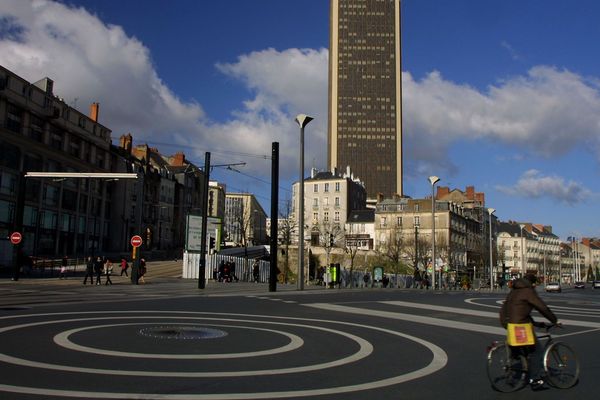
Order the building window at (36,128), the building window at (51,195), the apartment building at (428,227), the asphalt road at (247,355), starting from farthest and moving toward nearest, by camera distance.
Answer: the apartment building at (428,227) < the building window at (51,195) < the building window at (36,128) < the asphalt road at (247,355)

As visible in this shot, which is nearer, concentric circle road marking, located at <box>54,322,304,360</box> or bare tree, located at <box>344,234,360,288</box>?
concentric circle road marking, located at <box>54,322,304,360</box>

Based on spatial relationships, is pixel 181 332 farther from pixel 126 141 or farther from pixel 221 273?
pixel 126 141

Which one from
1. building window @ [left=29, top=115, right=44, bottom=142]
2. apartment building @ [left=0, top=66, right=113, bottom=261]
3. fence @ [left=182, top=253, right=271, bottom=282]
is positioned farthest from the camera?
building window @ [left=29, top=115, right=44, bottom=142]

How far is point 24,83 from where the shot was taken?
62.7 meters

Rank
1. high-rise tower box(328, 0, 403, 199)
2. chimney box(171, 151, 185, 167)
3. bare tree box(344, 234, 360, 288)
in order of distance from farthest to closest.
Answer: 1. high-rise tower box(328, 0, 403, 199)
2. chimney box(171, 151, 185, 167)
3. bare tree box(344, 234, 360, 288)

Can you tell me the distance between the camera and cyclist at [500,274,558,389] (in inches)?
290

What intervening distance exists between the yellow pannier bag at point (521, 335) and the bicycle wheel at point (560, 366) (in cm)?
37

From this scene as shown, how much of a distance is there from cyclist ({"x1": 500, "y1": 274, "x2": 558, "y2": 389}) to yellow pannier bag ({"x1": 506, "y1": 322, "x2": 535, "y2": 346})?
70mm

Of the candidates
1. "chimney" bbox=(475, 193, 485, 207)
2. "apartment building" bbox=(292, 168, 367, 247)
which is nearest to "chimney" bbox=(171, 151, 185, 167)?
"apartment building" bbox=(292, 168, 367, 247)

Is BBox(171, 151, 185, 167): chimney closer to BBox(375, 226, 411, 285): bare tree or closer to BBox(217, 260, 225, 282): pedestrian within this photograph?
BBox(375, 226, 411, 285): bare tree

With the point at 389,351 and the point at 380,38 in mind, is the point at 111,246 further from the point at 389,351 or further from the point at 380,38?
the point at 380,38

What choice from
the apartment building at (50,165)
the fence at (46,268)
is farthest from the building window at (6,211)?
the fence at (46,268)

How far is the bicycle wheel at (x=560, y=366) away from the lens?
7.49 meters

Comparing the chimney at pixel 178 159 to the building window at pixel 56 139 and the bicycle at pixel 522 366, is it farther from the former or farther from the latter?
the bicycle at pixel 522 366
